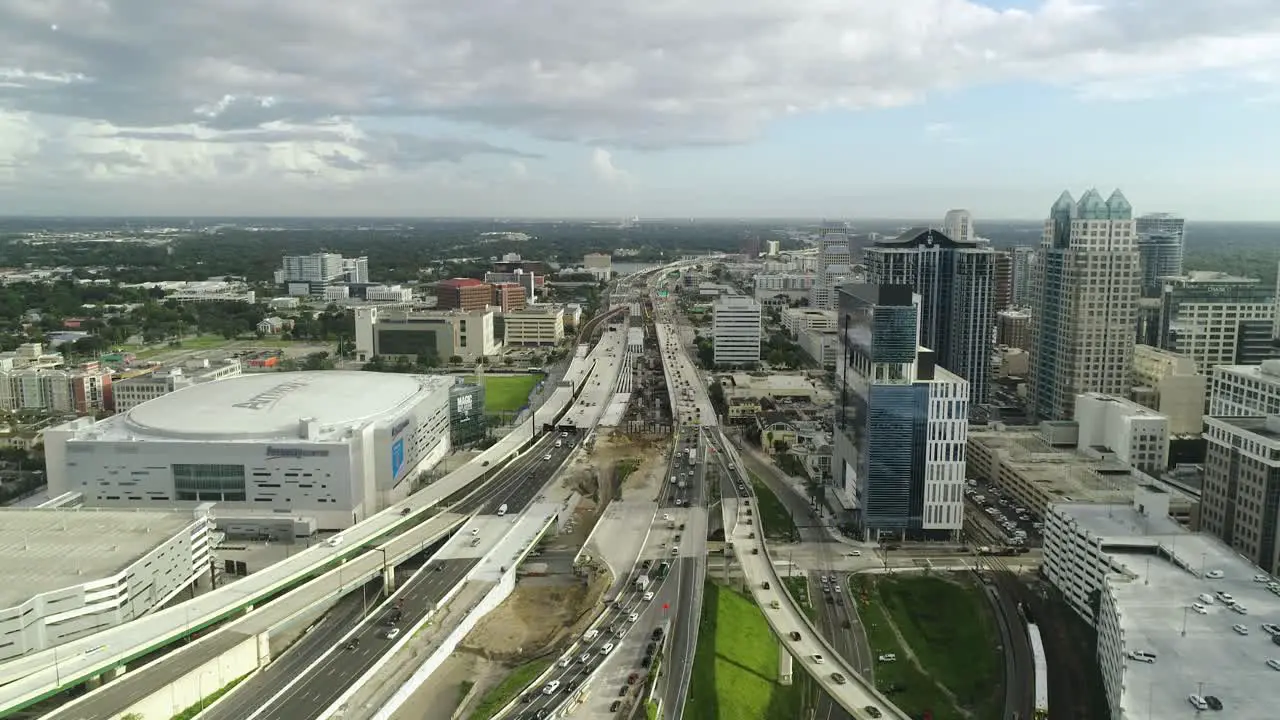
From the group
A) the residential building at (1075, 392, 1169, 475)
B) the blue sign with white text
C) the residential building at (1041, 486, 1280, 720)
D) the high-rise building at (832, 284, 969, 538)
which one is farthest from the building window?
the residential building at (1075, 392, 1169, 475)

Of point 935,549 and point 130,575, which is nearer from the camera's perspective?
point 130,575

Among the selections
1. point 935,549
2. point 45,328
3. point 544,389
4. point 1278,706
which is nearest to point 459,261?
point 45,328

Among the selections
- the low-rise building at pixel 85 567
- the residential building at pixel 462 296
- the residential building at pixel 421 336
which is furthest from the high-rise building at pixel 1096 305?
the residential building at pixel 462 296

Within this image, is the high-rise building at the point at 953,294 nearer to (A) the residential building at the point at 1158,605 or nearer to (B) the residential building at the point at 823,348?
(B) the residential building at the point at 823,348

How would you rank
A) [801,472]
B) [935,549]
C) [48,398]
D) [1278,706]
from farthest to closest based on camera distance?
[48,398]
[801,472]
[935,549]
[1278,706]

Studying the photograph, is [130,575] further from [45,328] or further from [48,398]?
[45,328]

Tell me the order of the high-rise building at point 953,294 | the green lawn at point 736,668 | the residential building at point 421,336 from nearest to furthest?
1. the green lawn at point 736,668
2. the high-rise building at point 953,294
3. the residential building at point 421,336

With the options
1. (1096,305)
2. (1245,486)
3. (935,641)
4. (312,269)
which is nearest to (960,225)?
(1096,305)
